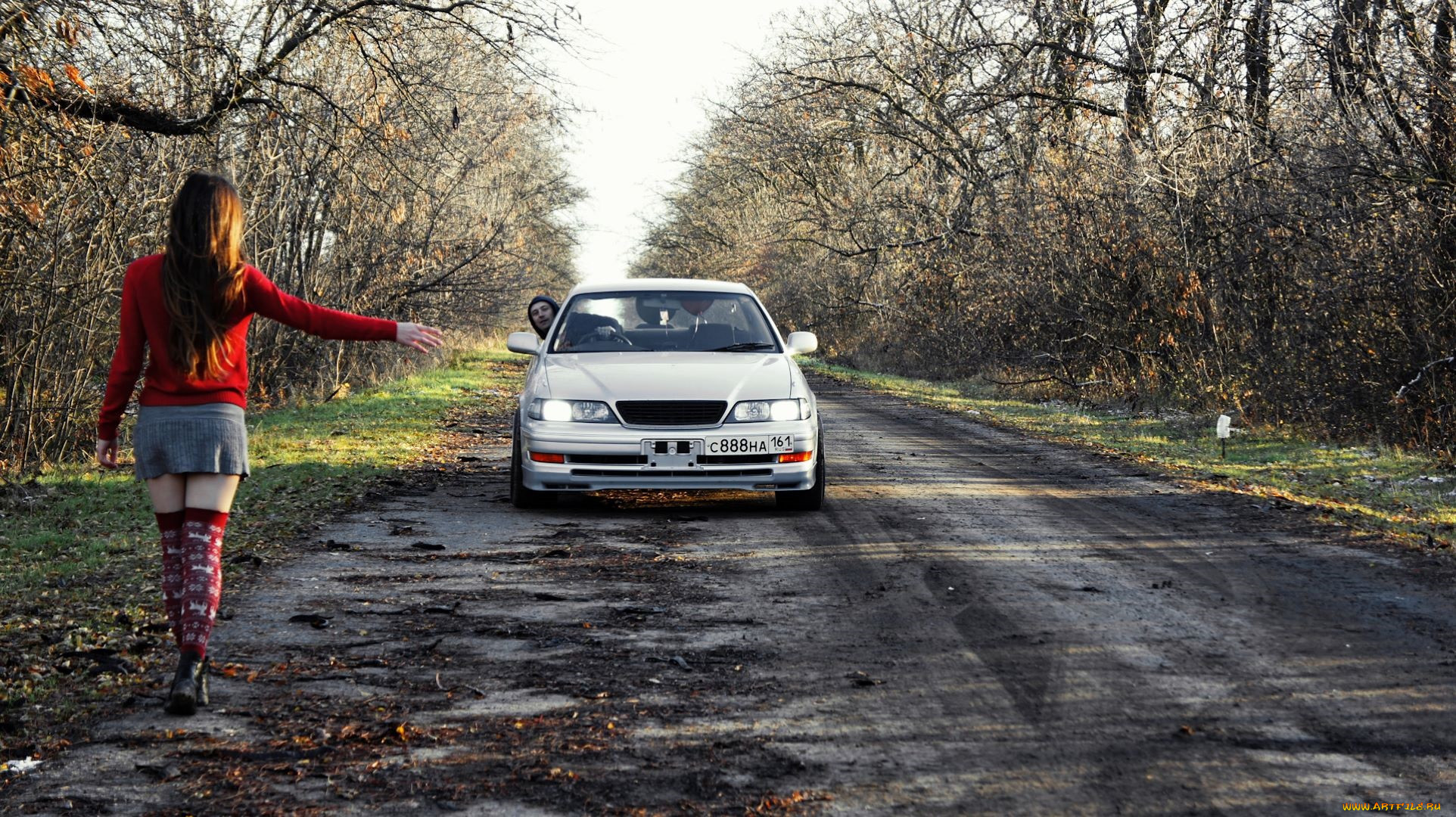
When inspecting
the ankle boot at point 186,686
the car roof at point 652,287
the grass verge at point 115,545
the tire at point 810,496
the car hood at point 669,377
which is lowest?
the grass verge at point 115,545

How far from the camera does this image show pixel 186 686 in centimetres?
503

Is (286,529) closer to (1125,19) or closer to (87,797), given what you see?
(87,797)

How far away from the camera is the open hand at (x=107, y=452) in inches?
209

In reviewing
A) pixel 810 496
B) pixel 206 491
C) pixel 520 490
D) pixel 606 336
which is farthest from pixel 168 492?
pixel 606 336

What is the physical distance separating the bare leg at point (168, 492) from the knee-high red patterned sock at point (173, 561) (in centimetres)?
3

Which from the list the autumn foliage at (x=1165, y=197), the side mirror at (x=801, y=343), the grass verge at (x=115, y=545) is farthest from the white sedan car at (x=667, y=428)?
the autumn foliage at (x=1165, y=197)

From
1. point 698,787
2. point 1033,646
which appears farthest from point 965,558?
point 698,787

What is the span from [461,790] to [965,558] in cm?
457

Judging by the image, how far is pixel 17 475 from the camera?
12.3 meters

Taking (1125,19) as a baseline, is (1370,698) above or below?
below

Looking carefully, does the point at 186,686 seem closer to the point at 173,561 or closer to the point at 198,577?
the point at 198,577

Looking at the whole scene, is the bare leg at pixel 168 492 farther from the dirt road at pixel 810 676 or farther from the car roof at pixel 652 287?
the car roof at pixel 652 287

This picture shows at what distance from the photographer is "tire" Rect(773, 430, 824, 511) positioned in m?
10.3

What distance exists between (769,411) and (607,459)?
3.96 feet
